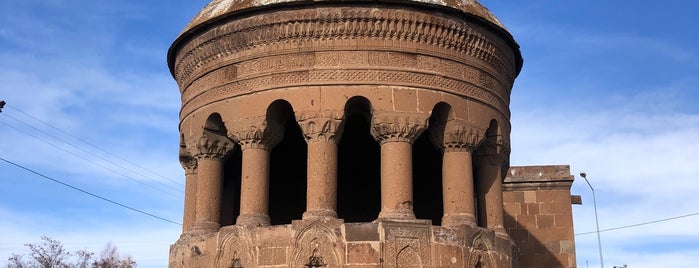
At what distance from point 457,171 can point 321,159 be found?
2244 mm

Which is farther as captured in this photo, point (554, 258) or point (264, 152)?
point (554, 258)

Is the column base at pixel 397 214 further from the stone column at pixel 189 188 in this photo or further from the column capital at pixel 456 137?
the stone column at pixel 189 188

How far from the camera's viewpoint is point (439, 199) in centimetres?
1775

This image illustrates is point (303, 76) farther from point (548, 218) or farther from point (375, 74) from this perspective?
point (548, 218)

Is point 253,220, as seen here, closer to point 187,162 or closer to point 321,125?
point 321,125

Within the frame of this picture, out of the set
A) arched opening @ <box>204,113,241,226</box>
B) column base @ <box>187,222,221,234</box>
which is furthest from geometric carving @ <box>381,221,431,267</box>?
arched opening @ <box>204,113,241,226</box>

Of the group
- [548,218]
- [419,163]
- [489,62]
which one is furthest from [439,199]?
[489,62]

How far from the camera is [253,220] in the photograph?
12430 mm

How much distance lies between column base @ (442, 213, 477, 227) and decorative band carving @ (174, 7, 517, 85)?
8.86ft

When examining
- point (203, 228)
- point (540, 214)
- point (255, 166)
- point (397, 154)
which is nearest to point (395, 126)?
point (397, 154)

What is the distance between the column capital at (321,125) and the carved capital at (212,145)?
1.88 metres

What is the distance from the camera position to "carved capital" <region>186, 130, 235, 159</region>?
13.7 m

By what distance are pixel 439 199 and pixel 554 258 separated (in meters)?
2.70

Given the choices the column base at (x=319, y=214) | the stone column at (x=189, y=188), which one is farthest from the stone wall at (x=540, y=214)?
the stone column at (x=189, y=188)
